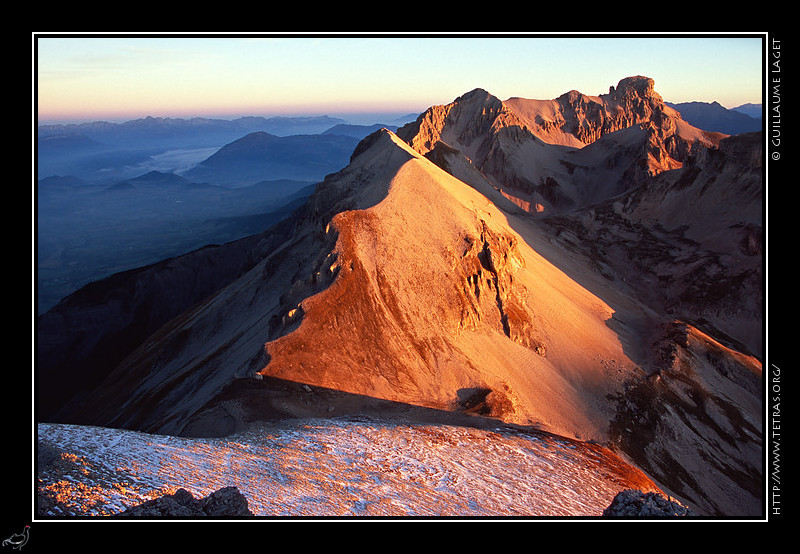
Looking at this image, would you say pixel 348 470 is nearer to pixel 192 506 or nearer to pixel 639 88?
pixel 192 506

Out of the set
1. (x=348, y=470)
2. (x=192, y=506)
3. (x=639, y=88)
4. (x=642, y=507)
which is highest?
(x=639, y=88)

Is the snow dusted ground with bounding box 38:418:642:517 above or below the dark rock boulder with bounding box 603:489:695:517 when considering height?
below

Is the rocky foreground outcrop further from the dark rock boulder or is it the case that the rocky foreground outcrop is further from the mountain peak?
the mountain peak

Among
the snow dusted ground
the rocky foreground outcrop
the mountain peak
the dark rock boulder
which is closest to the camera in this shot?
the rocky foreground outcrop

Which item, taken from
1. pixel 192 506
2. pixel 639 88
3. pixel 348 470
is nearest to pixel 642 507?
pixel 348 470

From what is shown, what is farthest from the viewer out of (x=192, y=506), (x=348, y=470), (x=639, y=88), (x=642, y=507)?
(x=639, y=88)

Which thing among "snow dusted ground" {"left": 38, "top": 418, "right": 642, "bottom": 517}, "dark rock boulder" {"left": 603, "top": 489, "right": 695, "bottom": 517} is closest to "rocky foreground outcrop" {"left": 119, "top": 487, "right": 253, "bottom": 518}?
"snow dusted ground" {"left": 38, "top": 418, "right": 642, "bottom": 517}

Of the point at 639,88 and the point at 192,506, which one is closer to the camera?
the point at 192,506
